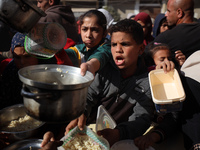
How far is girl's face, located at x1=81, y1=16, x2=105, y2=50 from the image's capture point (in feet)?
7.84

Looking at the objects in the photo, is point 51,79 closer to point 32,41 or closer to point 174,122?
point 32,41

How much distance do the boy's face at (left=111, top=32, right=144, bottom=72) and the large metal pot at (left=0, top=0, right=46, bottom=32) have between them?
0.88m

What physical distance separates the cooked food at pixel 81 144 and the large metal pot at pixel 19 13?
0.84m

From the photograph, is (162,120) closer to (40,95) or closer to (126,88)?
(126,88)

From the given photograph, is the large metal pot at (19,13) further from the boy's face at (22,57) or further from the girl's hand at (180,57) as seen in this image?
the girl's hand at (180,57)

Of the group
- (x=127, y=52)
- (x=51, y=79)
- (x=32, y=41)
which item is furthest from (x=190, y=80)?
(x=32, y=41)

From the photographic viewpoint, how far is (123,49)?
5.92 ft

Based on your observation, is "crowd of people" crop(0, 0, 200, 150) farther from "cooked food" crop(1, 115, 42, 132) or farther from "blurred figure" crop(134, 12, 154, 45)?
"blurred figure" crop(134, 12, 154, 45)

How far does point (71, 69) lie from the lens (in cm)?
116

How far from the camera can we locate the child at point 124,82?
5.93ft

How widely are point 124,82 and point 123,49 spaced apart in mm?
353

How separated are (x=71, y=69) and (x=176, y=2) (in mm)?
2550

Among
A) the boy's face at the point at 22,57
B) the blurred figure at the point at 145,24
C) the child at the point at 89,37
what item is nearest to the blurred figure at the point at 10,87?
the boy's face at the point at 22,57

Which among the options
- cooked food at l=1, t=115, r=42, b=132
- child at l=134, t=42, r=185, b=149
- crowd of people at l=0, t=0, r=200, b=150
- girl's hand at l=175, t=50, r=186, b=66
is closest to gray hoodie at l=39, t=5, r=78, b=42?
crowd of people at l=0, t=0, r=200, b=150
